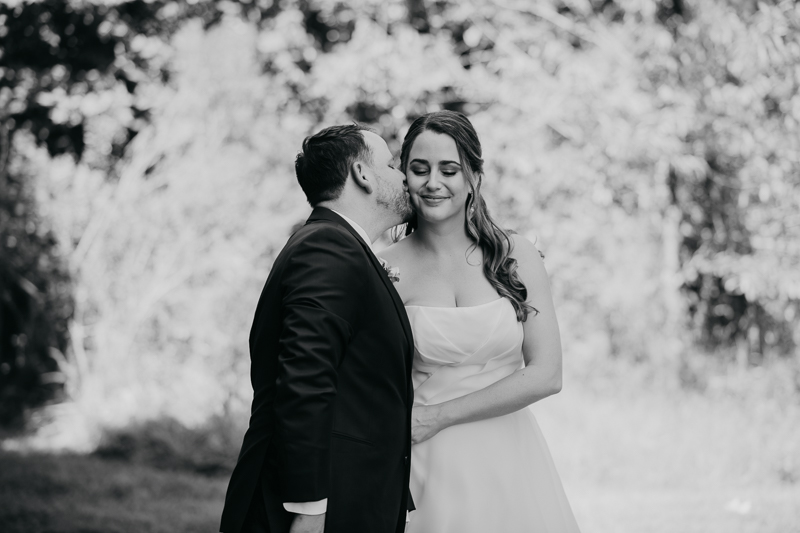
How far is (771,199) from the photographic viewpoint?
8.75 meters

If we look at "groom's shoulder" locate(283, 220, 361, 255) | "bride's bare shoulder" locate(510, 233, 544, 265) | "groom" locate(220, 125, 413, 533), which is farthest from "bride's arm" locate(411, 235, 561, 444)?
"groom's shoulder" locate(283, 220, 361, 255)

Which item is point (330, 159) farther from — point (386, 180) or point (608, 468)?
point (608, 468)

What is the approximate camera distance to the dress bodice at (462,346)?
3.03 m

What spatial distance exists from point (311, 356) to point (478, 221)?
133 cm

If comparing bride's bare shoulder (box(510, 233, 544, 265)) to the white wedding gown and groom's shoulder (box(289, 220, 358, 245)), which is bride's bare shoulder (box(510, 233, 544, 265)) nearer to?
the white wedding gown

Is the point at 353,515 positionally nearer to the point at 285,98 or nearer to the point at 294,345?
the point at 294,345

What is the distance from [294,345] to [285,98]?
8911 mm

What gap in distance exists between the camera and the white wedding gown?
295cm

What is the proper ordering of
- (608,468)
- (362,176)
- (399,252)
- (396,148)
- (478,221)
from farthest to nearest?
1. (396,148)
2. (608,468)
3. (399,252)
4. (478,221)
5. (362,176)

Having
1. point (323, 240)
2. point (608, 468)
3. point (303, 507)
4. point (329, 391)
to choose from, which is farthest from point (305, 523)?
point (608, 468)

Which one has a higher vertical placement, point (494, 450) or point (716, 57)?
point (716, 57)

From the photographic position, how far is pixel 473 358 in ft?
10.1

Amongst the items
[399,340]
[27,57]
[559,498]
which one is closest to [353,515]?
[399,340]

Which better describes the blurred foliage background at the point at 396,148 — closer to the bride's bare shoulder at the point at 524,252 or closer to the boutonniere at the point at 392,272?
the bride's bare shoulder at the point at 524,252
